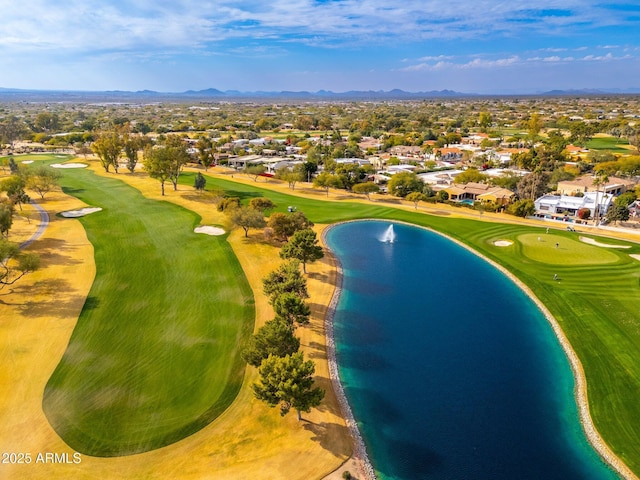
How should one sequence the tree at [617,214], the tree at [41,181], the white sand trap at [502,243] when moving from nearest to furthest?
the white sand trap at [502,243] → the tree at [617,214] → the tree at [41,181]

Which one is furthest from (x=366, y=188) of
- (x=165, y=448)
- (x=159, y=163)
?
(x=165, y=448)

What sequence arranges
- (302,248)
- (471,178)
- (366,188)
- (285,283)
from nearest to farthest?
(285,283) → (302,248) → (366,188) → (471,178)

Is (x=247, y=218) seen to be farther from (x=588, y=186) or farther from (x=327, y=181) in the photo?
(x=588, y=186)

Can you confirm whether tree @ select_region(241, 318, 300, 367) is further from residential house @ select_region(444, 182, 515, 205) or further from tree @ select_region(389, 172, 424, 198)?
tree @ select_region(389, 172, 424, 198)

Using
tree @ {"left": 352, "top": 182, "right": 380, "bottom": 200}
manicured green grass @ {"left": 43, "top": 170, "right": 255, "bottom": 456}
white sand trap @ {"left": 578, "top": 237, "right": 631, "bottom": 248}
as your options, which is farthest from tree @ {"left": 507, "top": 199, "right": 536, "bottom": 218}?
manicured green grass @ {"left": 43, "top": 170, "right": 255, "bottom": 456}

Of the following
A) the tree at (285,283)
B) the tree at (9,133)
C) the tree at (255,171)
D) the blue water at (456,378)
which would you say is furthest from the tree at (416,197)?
the tree at (9,133)

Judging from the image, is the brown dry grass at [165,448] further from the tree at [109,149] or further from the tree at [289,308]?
the tree at [109,149]
